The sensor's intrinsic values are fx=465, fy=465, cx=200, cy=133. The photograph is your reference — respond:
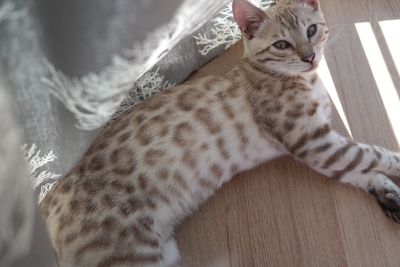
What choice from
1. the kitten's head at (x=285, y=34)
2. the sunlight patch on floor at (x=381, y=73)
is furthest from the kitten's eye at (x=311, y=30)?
the sunlight patch on floor at (x=381, y=73)

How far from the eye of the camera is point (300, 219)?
1554 millimetres

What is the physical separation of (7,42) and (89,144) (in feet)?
1.74

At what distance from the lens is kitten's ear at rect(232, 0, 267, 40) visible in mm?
1463

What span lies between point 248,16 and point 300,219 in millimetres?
692

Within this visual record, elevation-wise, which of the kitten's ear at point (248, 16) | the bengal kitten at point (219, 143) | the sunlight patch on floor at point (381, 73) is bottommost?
the sunlight patch on floor at point (381, 73)

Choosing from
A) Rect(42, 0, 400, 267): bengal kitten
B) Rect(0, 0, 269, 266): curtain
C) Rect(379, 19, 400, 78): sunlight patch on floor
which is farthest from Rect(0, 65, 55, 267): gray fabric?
Rect(379, 19, 400, 78): sunlight patch on floor

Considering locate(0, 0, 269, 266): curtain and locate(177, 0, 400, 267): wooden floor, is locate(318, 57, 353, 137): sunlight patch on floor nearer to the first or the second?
locate(177, 0, 400, 267): wooden floor

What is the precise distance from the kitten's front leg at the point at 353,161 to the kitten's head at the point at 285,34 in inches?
9.2

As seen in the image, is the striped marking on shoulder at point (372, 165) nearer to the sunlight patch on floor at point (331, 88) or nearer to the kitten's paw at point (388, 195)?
the kitten's paw at point (388, 195)

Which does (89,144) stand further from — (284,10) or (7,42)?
(284,10)

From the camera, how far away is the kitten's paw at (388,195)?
150 centimetres

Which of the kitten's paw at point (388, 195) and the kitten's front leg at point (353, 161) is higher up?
the kitten's front leg at point (353, 161)

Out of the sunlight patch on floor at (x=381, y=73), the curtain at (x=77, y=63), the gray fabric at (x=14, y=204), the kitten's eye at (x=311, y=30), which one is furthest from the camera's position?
the sunlight patch on floor at (x=381, y=73)

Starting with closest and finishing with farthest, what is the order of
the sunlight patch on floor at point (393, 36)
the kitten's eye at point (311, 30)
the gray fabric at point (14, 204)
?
the gray fabric at point (14, 204) → the kitten's eye at point (311, 30) → the sunlight patch on floor at point (393, 36)
